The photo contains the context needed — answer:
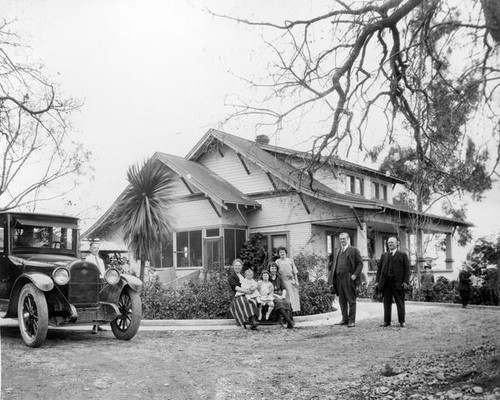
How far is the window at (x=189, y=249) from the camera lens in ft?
78.0

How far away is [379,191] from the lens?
28.1 meters

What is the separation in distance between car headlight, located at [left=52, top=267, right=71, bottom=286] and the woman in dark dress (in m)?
4.69

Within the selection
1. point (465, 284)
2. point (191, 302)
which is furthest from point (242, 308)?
point (465, 284)

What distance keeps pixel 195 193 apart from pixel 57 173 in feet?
18.5

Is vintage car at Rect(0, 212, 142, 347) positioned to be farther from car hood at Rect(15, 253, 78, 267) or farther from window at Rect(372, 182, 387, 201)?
window at Rect(372, 182, 387, 201)

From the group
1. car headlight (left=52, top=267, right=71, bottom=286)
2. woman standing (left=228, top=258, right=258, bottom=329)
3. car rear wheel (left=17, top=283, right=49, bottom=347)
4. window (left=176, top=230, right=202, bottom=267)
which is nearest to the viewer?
car rear wheel (left=17, top=283, right=49, bottom=347)

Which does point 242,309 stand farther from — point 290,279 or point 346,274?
point 346,274

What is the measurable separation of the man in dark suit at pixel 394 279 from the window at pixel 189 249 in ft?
41.3

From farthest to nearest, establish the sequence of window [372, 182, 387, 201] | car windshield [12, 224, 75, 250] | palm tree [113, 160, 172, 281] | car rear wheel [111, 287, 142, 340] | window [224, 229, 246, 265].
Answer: window [372, 182, 387, 201]
window [224, 229, 246, 265]
palm tree [113, 160, 172, 281]
car windshield [12, 224, 75, 250]
car rear wheel [111, 287, 142, 340]

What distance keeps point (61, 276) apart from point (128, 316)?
146 cm

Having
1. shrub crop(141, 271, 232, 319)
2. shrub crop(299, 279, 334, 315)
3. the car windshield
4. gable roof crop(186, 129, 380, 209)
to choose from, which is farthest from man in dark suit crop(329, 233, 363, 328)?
gable roof crop(186, 129, 380, 209)

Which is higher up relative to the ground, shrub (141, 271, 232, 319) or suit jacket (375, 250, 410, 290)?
suit jacket (375, 250, 410, 290)

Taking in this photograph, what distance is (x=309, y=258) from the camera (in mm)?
17172

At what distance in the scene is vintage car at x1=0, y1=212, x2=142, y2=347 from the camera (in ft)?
30.6
